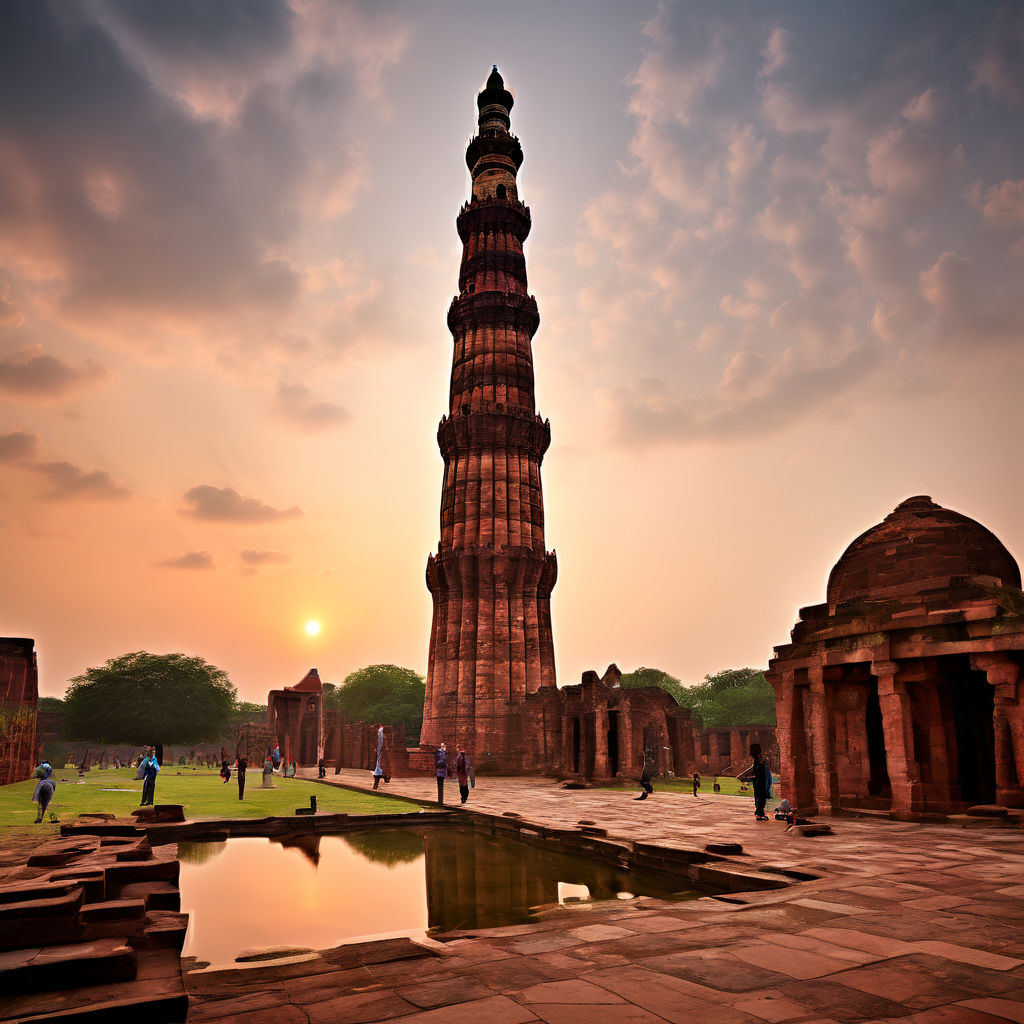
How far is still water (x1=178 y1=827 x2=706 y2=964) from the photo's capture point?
24.9 feet

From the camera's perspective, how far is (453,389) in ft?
136

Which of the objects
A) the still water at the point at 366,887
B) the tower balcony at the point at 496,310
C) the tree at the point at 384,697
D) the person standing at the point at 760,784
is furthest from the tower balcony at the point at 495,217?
the tree at the point at 384,697

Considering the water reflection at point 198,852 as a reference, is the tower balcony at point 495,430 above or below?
above

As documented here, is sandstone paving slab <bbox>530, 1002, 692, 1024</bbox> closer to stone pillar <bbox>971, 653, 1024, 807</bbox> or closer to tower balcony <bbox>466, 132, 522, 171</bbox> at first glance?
stone pillar <bbox>971, 653, 1024, 807</bbox>

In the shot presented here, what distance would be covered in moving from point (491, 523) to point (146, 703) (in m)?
31.6

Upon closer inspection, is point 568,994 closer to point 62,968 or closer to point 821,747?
point 62,968

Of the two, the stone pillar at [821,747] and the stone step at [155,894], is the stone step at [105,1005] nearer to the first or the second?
the stone step at [155,894]

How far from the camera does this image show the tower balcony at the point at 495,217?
143 ft

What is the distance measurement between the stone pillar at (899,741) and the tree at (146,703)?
50911mm

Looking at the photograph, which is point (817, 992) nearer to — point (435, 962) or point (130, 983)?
point (435, 962)

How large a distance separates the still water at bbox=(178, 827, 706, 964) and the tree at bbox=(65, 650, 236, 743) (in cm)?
4456

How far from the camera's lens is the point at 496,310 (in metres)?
41.3

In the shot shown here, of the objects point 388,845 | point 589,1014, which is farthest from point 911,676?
point 589,1014

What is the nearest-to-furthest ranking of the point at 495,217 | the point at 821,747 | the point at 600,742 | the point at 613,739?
the point at 821,747
the point at 600,742
the point at 613,739
the point at 495,217
